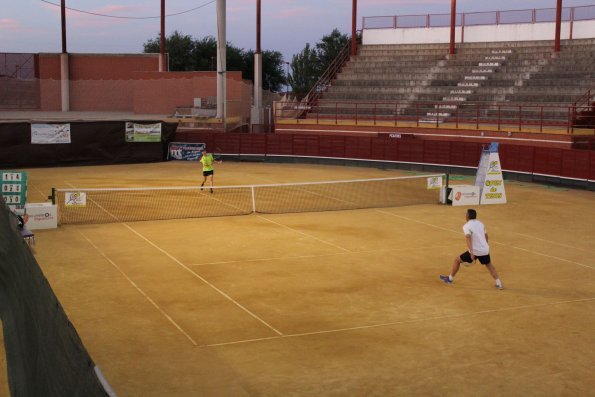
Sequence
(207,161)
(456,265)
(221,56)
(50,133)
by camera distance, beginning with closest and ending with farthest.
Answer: (456,265)
(207,161)
(50,133)
(221,56)

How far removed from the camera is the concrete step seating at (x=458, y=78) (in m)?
45.2

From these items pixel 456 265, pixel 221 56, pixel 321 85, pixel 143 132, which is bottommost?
pixel 456 265

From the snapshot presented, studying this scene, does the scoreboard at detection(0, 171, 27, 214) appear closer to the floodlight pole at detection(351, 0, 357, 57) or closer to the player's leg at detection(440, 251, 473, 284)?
the player's leg at detection(440, 251, 473, 284)

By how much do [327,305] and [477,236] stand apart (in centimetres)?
339

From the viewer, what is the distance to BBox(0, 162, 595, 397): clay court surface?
10703 millimetres

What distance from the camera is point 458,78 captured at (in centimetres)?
5009

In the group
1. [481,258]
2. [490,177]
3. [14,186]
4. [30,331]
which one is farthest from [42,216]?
[30,331]

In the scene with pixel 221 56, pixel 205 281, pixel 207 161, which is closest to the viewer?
pixel 205 281

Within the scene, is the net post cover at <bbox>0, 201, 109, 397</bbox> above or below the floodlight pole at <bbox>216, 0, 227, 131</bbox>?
below

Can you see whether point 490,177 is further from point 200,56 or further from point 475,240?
point 200,56

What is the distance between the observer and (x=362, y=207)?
27.1 meters

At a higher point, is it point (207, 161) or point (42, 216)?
point (207, 161)

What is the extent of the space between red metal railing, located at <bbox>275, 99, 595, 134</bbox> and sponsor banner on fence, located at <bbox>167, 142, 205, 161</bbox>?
667 centimetres

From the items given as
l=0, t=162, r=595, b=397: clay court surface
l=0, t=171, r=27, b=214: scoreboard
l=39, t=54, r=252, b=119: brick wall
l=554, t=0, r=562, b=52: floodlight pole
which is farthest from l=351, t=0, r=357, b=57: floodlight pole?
l=0, t=171, r=27, b=214: scoreboard
